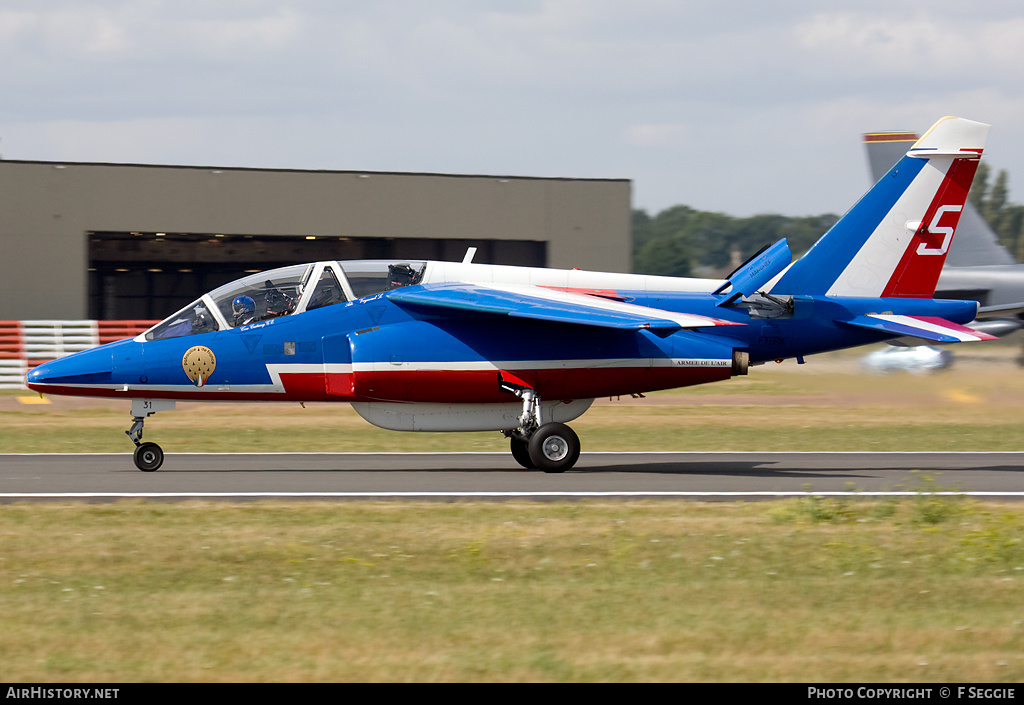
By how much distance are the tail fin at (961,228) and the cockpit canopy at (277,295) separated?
20490 mm

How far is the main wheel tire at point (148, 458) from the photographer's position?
1538cm

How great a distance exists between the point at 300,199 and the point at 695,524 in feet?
112

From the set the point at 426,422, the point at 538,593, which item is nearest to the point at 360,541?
the point at 538,593

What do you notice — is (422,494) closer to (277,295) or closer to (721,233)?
(277,295)

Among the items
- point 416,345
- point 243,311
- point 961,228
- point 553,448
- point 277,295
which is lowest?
point 553,448

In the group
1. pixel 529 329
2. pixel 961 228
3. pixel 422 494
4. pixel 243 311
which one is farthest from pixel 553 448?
pixel 961 228

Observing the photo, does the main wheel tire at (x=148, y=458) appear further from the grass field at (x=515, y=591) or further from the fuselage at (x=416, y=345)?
the grass field at (x=515, y=591)

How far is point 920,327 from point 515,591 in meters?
9.64

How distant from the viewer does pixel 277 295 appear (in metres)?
15.5

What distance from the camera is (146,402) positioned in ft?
50.1

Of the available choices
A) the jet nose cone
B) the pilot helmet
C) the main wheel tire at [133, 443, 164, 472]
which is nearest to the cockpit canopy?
the pilot helmet

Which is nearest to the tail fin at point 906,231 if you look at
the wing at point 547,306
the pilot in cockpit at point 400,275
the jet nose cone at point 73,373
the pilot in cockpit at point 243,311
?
the wing at point 547,306

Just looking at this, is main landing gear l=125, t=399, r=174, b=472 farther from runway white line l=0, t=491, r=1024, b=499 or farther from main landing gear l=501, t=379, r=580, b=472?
main landing gear l=501, t=379, r=580, b=472

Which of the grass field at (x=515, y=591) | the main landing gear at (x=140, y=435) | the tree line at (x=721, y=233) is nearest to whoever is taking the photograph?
the grass field at (x=515, y=591)
